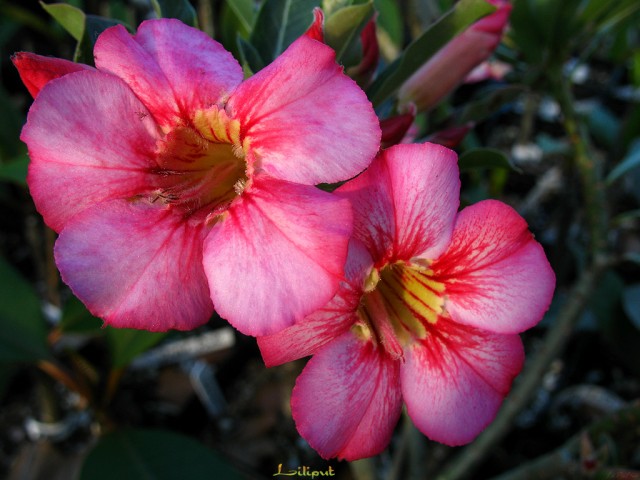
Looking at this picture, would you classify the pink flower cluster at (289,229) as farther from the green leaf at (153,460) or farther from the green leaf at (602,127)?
the green leaf at (602,127)

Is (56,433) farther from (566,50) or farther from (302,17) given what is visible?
(566,50)

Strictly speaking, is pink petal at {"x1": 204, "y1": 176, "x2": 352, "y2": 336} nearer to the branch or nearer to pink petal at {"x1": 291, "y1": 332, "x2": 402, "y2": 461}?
pink petal at {"x1": 291, "y1": 332, "x2": 402, "y2": 461}

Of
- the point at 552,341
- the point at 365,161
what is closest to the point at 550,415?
the point at 552,341

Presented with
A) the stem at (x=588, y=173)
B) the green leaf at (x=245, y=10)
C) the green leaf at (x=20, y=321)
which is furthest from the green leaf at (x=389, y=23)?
the green leaf at (x=20, y=321)

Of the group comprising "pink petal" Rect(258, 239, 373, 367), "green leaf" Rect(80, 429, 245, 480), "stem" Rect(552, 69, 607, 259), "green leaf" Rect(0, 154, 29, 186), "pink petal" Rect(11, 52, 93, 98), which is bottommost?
"green leaf" Rect(80, 429, 245, 480)

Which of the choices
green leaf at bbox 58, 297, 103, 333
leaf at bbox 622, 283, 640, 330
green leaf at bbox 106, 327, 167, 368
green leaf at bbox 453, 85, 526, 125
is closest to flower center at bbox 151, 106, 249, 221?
green leaf at bbox 453, 85, 526, 125

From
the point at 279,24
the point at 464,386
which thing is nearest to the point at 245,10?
the point at 279,24

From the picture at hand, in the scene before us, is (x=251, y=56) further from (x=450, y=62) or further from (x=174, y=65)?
(x=450, y=62)
